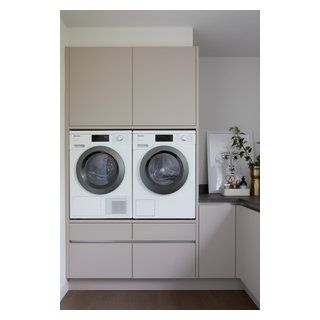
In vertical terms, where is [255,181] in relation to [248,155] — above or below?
Result: below

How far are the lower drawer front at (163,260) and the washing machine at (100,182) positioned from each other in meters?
0.35

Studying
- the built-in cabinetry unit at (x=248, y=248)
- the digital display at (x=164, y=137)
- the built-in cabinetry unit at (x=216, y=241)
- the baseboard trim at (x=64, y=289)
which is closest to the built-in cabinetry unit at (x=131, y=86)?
the digital display at (x=164, y=137)

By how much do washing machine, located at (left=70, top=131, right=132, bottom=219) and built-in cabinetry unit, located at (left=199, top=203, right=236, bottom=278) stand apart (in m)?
0.68

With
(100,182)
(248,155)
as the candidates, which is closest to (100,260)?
(100,182)

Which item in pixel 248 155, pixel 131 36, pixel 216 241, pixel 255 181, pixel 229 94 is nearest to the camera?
pixel 216 241

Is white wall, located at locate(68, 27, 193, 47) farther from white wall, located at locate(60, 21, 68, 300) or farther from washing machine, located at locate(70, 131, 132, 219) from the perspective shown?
Result: washing machine, located at locate(70, 131, 132, 219)

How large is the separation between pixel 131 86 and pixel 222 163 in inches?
55.3

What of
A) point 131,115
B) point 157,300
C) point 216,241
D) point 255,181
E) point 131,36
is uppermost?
point 131,36

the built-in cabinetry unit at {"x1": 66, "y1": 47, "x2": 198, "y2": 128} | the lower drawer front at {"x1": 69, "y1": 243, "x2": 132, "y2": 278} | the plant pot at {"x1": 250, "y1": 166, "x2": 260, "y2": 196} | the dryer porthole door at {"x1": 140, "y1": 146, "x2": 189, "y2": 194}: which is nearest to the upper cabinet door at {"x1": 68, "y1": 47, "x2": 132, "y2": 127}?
the built-in cabinetry unit at {"x1": 66, "y1": 47, "x2": 198, "y2": 128}

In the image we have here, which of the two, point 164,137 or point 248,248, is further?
point 164,137

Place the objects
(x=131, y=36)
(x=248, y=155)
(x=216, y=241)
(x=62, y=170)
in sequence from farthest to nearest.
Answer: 1. (x=248, y=155)
2. (x=131, y=36)
3. (x=216, y=241)
4. (x=62, y=170)

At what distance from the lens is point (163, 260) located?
353 centimetres

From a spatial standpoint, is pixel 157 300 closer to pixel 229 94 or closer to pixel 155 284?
pixel 155 284

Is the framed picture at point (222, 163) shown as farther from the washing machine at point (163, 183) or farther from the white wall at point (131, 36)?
the white wall at point (131, 36)
